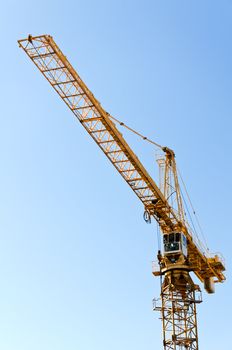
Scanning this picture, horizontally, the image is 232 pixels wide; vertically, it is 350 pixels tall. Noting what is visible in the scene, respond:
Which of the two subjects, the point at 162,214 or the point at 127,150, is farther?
the point at 162,214

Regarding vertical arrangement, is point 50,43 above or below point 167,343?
above

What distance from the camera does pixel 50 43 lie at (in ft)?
140

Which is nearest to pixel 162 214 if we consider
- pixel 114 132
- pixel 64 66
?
pixel 114 132

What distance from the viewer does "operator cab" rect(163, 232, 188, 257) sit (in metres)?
53.1

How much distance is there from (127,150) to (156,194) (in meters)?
5.36

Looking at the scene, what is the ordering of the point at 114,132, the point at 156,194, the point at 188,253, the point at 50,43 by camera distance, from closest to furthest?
the point at 50,43 → the point at 114,132 → the point at 156,194 → the point at 188,253

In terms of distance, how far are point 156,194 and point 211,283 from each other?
503 inches

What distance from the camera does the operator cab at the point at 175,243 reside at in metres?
53.1

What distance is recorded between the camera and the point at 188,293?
54062 mm

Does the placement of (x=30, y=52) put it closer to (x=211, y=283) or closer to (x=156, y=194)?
(x=156, y=194)

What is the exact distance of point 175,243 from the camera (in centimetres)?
5328

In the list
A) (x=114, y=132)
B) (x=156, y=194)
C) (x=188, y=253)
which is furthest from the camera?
(x=188, y=253)

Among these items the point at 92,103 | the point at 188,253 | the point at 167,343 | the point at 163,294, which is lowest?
the point at 167,343

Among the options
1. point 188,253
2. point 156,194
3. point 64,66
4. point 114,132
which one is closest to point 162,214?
point 156,194
